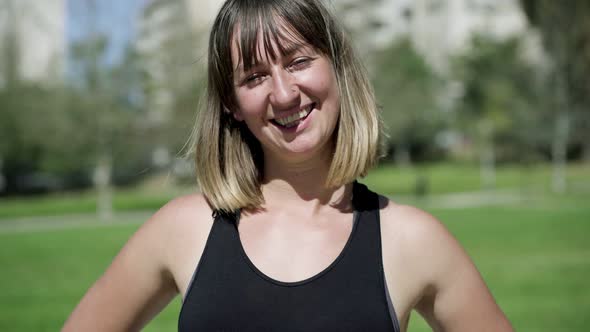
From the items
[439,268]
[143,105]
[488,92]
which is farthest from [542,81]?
[439,268]

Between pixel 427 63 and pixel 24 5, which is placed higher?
pixel 24 5

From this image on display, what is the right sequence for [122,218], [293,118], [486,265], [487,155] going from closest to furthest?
[293,118] < [486,265] < [122,218] < [487,155]

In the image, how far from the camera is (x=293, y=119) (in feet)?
5.59

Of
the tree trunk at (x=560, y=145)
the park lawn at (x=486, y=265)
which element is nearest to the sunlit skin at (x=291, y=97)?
the park lawn at (x=486, y=265)

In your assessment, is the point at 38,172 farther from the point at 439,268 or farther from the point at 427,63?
the point at 439,268

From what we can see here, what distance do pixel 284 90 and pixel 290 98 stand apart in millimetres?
23

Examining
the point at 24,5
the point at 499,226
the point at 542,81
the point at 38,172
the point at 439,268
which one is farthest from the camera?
the point at 24,5

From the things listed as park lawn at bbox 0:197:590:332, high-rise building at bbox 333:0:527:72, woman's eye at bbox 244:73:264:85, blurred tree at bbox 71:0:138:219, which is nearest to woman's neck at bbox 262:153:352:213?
woman's eye at bbox 244:73:264:85

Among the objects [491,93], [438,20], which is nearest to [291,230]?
[491,93]

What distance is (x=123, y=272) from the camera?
172 cm

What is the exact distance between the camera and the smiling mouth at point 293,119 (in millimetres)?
1701

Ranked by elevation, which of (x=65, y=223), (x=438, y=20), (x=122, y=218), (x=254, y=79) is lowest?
(x=122, y=218)

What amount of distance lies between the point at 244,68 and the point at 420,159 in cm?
5497

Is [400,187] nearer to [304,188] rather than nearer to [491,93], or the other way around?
[491,93]
